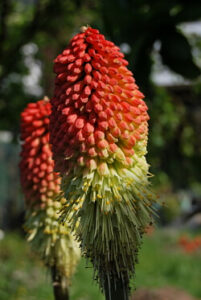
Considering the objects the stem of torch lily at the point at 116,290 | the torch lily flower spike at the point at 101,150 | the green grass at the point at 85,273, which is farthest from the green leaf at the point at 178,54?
the green grass at the point at 85,273

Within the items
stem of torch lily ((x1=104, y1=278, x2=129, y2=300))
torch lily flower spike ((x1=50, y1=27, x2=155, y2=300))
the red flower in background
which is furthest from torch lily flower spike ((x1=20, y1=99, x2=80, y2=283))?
stem of torch lily ((x1=104, y1=278, x2=129, y2=300))

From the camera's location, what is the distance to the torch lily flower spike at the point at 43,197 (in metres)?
1.78

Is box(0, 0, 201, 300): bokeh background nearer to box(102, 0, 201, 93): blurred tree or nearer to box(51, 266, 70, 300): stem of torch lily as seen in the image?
box(102, 0, 201, 93): blurred tree

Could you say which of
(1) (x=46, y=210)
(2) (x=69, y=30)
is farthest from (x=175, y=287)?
(1) (x=46, y=210)

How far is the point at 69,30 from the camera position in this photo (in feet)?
26.2

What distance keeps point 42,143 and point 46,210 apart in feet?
1.08

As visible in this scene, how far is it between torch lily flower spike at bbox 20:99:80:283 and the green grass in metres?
3.37

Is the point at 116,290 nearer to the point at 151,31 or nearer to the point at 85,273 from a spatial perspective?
the point at 151,31

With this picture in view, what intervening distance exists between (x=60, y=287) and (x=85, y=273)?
6918 millimetres

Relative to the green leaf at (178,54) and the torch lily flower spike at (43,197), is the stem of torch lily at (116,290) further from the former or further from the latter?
the green leaf at (178,54)

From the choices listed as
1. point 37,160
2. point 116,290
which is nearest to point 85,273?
point 37,160

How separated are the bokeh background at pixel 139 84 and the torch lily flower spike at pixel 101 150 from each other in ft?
0.58

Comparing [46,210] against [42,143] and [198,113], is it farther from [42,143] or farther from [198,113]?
[198,113]

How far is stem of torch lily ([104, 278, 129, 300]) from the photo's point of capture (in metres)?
1.24
